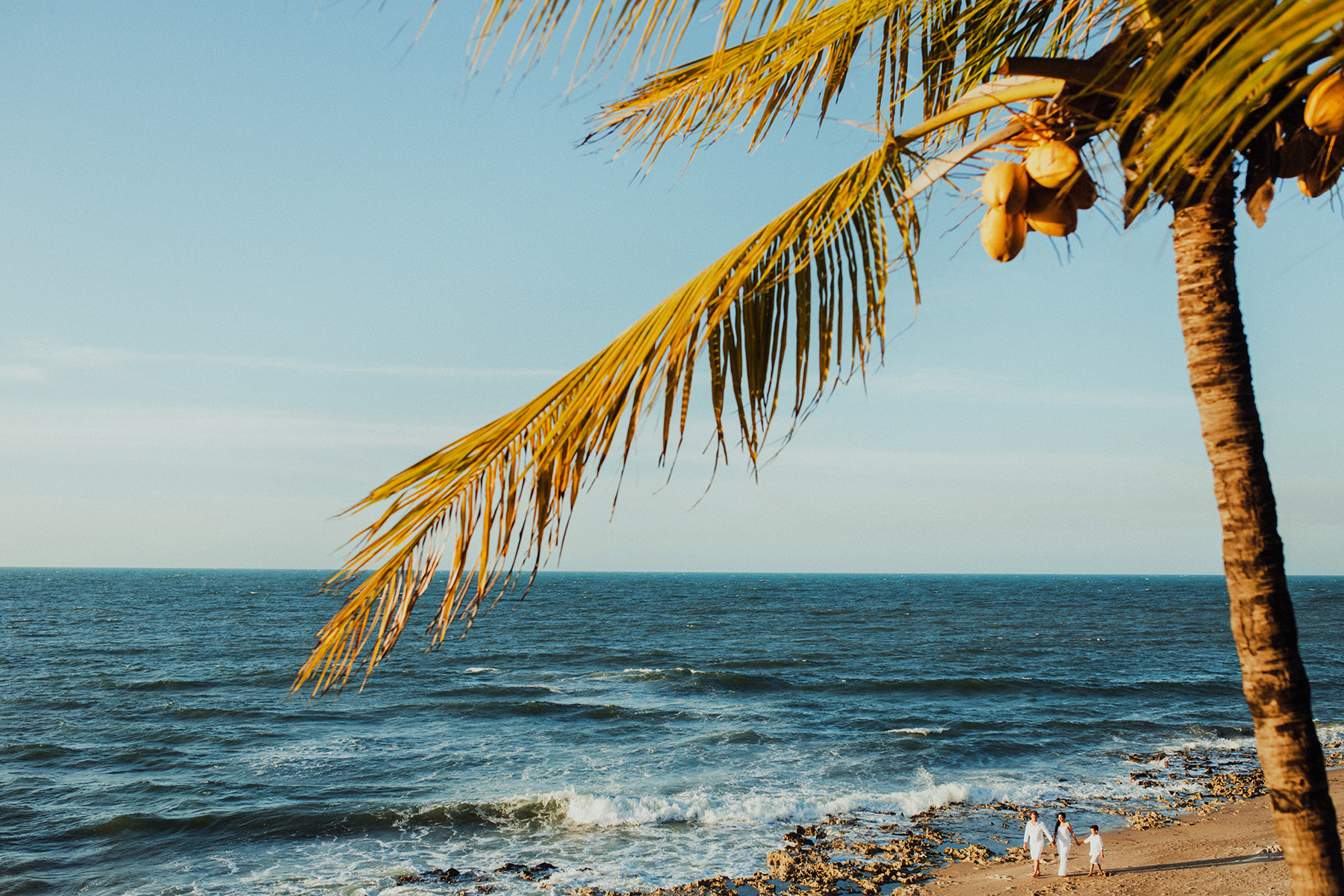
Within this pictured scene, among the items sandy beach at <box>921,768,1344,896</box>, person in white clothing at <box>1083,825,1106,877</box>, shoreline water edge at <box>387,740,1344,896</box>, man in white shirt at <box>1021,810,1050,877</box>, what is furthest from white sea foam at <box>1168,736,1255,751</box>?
man in white shirt at <box>1021,810,1050,877</box>

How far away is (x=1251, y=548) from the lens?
195 centimetres

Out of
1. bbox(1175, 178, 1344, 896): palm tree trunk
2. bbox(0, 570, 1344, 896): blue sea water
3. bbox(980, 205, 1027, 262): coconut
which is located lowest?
bbox(0, 570, 1344, 896): blue sea water

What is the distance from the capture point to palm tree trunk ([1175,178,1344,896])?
1896 mm

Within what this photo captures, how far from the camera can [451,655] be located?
45812 mm

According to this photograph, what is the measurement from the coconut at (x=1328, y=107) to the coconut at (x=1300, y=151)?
104 millimetres

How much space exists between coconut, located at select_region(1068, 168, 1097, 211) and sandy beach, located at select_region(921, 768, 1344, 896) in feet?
43.9

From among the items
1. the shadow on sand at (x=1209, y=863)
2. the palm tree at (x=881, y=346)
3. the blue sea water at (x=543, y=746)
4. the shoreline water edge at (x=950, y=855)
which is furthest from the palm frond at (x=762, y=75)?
the shadow on sand at (x=1209, y=863)

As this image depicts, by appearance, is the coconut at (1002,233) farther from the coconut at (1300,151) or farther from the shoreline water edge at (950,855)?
the shoreline water edge at (950,855)

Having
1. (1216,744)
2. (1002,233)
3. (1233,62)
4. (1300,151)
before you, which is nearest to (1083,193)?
(1002,233)

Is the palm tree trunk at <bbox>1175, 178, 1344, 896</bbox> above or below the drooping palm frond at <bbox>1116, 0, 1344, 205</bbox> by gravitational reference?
below

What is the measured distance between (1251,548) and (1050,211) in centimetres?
89

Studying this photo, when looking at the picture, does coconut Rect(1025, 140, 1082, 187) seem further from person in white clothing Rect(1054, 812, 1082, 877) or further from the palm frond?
person in white clothing Rect(1054, 812, 1082, 877)

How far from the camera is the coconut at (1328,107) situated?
1692mm

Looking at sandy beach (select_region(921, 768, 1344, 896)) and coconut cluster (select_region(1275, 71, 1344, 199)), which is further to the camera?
sandy beach (select_region(921, 768, 1344, 896))
